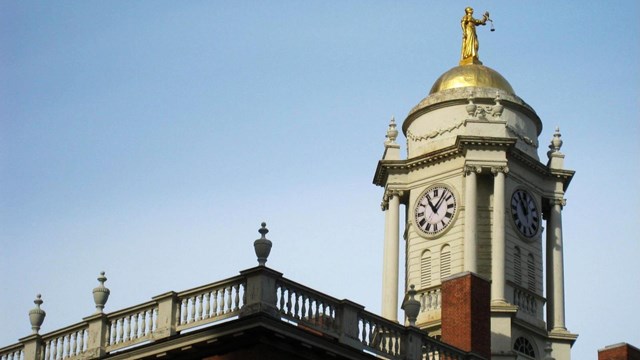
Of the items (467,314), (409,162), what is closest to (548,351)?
(467,314)

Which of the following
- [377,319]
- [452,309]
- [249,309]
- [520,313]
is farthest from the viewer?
[520,313]

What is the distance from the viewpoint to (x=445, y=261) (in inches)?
2689

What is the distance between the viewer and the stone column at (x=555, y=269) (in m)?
69.4

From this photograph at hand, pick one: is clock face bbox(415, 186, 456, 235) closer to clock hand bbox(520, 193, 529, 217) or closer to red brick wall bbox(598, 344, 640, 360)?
clock hand bbox(520, 193, 529, 217)

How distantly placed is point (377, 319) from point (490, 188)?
2304 cm

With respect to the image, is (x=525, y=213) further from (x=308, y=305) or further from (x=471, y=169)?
(x=308, y=305)

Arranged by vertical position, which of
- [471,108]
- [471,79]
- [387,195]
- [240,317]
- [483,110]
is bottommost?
[240,317]

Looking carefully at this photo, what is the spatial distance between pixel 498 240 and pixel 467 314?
49.3 feet

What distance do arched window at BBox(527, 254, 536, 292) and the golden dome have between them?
19.9 ft

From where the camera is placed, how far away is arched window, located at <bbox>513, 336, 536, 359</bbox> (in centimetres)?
6719

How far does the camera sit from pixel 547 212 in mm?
71812

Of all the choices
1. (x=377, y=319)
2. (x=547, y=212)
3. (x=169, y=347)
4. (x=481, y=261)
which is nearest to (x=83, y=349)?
(x=169, y=347)

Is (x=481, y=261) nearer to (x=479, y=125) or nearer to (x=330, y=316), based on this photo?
(x=479, y=125)

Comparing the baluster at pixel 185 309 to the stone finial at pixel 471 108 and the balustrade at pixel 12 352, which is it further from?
the stone finial at pixel 471 108
